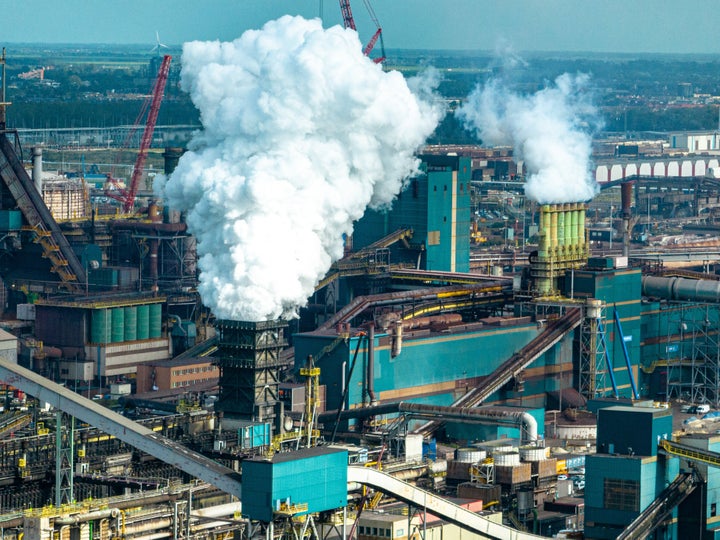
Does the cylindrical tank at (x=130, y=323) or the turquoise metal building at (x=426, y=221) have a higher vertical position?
the turquoise metal building at (x=426, y=221)

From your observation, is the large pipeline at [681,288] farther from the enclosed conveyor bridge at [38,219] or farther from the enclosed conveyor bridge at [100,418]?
the enclosed conveyor bridge at [100,418]

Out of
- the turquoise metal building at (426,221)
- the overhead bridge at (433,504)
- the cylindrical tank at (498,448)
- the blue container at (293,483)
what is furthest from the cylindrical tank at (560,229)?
the blue container at (293,483)

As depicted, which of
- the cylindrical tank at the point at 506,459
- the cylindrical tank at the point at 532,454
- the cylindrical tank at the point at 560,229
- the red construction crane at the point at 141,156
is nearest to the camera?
the cylindrical tank at the point at 506,459

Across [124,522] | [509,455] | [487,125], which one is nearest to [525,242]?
[487,125]

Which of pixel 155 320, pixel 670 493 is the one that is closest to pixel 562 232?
pixel 155 320

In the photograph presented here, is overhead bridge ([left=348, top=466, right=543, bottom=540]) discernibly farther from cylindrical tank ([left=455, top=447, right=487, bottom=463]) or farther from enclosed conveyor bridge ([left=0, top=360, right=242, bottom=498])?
cylindrical tank ([left=455, top=447, right=487, bottom=463])

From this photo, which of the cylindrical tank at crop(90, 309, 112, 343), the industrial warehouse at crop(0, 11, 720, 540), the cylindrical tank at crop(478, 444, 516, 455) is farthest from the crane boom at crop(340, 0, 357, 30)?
the cylindrical tank at crop(478, 444, 516, 455)
